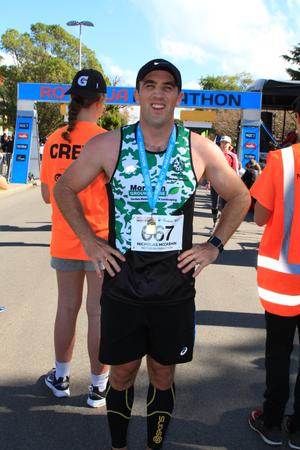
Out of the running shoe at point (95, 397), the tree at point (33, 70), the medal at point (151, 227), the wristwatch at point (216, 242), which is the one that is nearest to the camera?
the medal at point (151, 227)

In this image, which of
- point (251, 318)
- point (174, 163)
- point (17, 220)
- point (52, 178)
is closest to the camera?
point (174, 163)

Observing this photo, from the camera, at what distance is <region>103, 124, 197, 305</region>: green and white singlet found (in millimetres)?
2201

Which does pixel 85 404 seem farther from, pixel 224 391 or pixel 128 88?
pixel 128 88

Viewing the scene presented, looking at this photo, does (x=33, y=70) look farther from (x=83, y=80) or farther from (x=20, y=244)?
(x=83, y=80)

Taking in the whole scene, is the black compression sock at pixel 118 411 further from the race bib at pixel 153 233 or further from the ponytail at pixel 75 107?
the ponytail at pixel 75 107

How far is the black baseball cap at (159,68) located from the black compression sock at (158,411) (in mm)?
1533

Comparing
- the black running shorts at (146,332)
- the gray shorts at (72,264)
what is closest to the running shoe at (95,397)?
the gray shorts at (72,264)

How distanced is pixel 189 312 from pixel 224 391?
1.30 meters

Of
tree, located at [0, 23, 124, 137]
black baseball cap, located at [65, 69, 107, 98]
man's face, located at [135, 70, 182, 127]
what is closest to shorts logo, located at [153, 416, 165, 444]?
man's face, located at [135, 70, 182, 127]

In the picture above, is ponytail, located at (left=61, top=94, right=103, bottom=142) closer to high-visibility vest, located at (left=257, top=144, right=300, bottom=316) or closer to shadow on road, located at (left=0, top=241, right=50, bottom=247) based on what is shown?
high-visibility vest, located at (left=257, top=144, right=300, bottom=316)

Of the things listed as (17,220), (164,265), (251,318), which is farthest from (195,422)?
(17,220)

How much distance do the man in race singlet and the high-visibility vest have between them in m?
0.31

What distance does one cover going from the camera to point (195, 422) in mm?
2971

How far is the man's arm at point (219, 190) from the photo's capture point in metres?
2.27
